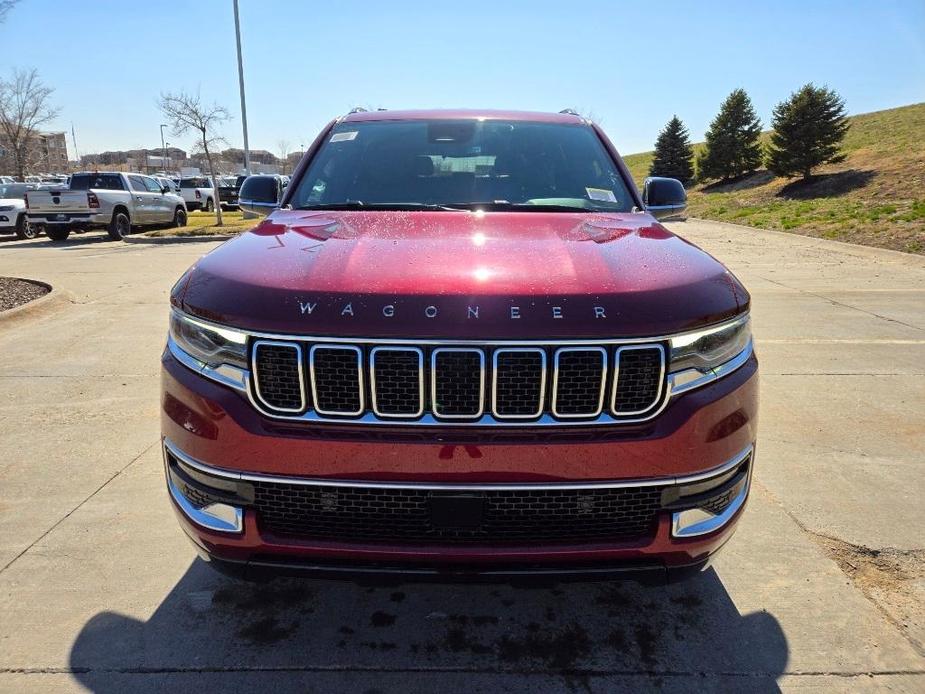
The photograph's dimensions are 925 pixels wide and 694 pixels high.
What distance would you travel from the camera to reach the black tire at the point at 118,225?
1769cm

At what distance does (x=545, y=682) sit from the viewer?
214cm

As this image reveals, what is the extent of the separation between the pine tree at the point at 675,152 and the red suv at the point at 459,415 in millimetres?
47690

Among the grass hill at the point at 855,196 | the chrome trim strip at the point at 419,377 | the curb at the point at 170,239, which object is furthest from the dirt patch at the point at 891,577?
the curb at the point at 170,239

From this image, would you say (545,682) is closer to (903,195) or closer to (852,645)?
(852,645)

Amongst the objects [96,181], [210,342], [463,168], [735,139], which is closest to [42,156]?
[96,181]

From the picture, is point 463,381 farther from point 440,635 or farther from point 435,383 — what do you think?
point 440,635

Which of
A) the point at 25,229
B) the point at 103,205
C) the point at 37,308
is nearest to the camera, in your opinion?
the point at 37,308

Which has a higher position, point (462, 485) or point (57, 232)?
point (462, 485)

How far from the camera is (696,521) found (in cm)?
200

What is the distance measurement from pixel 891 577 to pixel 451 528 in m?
2.00

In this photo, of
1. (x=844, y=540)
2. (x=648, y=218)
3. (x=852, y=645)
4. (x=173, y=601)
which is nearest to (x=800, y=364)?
(x=844, y=540)

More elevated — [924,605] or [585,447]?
[585,447]

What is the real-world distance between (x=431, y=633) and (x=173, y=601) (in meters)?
1.02

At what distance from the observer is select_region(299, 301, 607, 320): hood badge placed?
184 cm
